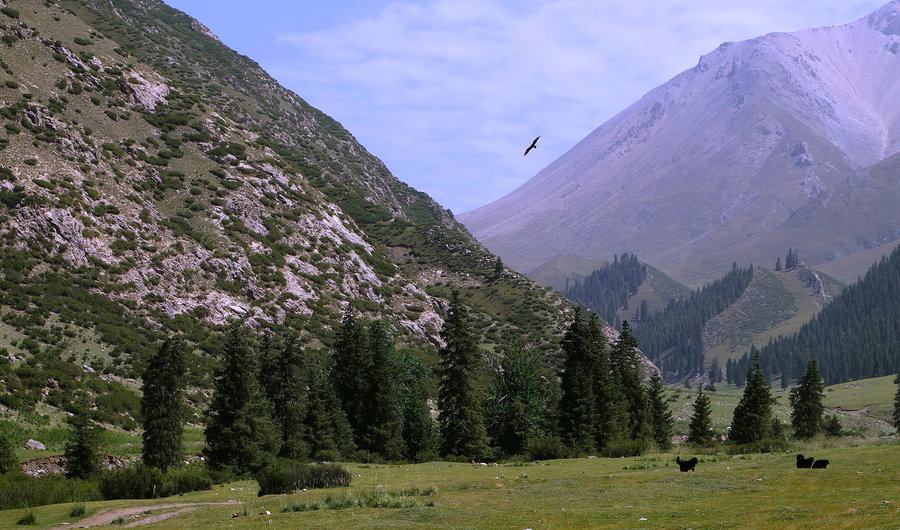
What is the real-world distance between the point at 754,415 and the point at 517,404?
29.2 metres

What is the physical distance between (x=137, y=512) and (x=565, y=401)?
51127 mm

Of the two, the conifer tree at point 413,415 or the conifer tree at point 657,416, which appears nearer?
the conifer tree at point 413,415

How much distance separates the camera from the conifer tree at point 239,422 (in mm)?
50688

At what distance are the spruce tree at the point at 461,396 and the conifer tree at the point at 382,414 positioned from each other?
4.18 m

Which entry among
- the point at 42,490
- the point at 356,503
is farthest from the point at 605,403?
the point at 42,490

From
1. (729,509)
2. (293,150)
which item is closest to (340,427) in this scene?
(729,509)

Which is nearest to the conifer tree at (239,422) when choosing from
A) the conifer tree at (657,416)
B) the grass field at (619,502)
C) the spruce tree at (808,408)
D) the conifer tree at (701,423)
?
the grass field at (619,502)

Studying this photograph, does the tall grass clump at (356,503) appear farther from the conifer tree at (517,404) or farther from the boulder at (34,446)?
the conifer tree at (517,404)

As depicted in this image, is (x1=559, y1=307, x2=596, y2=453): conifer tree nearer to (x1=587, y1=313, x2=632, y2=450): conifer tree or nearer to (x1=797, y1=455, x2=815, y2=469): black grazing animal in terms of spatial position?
(x1=587, y1=313, x2=632, y2=450): conifer tree

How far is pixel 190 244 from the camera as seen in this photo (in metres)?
105

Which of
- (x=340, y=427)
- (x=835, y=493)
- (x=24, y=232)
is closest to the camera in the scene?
(x=835, y=493)

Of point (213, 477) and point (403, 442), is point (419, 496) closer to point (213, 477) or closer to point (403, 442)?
point (213, 477)

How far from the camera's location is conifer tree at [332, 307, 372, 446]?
7175 cm

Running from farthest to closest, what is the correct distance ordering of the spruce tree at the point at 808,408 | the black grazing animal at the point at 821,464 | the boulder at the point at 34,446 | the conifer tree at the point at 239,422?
the spruce tree at the point at 808,408 → the conifer tree at the point at 239,422 → the boulder at the point at 34,446 → the black grazing animal at the point at 821,464
